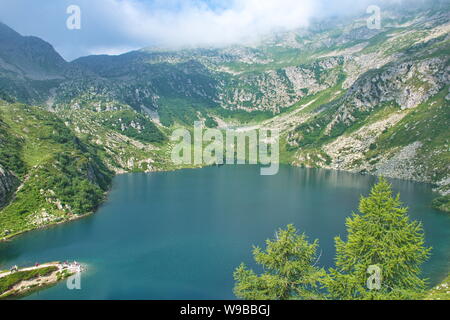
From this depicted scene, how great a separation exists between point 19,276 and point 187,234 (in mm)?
37721

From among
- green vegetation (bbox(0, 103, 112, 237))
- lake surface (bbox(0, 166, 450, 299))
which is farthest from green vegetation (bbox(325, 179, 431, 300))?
green vegetation (bbox(0, 103, 112, 237))

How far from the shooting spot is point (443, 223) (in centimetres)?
9381

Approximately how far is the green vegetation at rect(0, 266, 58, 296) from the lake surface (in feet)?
17.5

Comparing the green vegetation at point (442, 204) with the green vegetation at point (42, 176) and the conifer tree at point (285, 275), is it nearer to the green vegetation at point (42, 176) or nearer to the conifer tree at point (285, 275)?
the conifer tree at point (285, 275)

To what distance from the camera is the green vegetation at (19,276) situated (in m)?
58.1

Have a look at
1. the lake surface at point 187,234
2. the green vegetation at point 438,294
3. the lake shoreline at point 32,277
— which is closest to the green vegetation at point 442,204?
the lake surface at point 187,234

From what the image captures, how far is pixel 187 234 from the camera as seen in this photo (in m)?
86.0

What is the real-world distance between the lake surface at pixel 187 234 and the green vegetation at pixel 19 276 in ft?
17.5

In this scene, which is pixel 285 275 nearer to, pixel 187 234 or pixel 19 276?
pixel 19 276

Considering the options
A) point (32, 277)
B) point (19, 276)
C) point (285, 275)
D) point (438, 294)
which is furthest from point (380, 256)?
point (19, 276)

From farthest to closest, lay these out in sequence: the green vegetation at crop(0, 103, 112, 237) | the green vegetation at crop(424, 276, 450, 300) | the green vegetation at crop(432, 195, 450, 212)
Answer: the green vegetation at crop(432, 195, 450, 212), the green vegetation at crop(0, 103, 112, 237), the green vegetation at crop(424, 276, 450, 300)

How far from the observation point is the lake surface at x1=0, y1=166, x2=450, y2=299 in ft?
195

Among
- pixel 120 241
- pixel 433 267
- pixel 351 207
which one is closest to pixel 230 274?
pixel 120 241

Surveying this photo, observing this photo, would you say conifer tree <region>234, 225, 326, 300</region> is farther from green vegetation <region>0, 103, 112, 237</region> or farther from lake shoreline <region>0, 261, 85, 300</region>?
green vegetation <region>0, 103, 112, 237</region>
